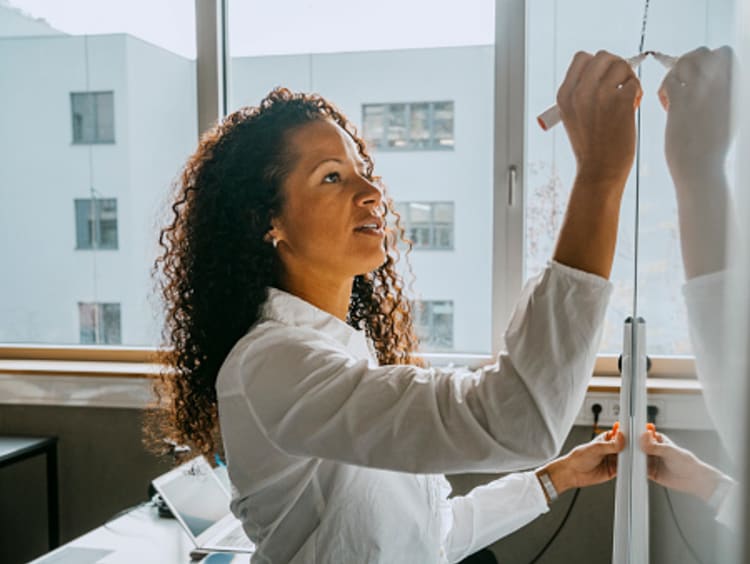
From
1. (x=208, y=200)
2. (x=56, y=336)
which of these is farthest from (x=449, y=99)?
(x=56, y=336)

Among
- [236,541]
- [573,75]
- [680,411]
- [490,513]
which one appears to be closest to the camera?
[680,411]

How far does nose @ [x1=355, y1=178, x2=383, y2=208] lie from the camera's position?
97 centimetres

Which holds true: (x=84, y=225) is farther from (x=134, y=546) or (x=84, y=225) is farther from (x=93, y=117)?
(x=134, y=546)

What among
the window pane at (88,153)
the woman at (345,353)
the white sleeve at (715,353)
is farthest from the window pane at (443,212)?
the white sleeve at (715,353)

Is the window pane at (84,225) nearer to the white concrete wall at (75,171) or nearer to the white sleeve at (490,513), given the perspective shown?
the white concrete wall at (75,171)

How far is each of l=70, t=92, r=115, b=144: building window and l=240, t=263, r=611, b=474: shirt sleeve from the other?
2267 millimetres

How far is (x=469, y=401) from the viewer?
24.5 inches

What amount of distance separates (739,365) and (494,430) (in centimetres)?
32

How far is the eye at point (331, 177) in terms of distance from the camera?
991mm

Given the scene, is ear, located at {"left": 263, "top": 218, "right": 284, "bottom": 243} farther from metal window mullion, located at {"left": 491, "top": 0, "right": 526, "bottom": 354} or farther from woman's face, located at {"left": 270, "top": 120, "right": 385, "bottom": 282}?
metal window mullion, located at {"left": 491, "top": 0, "right": 526, "bottom": 354}

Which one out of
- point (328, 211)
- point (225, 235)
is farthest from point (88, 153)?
point (328, 211)

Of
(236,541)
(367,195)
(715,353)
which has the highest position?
(367,195)

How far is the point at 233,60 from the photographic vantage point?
2.59m

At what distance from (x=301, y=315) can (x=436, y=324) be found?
1539mm
